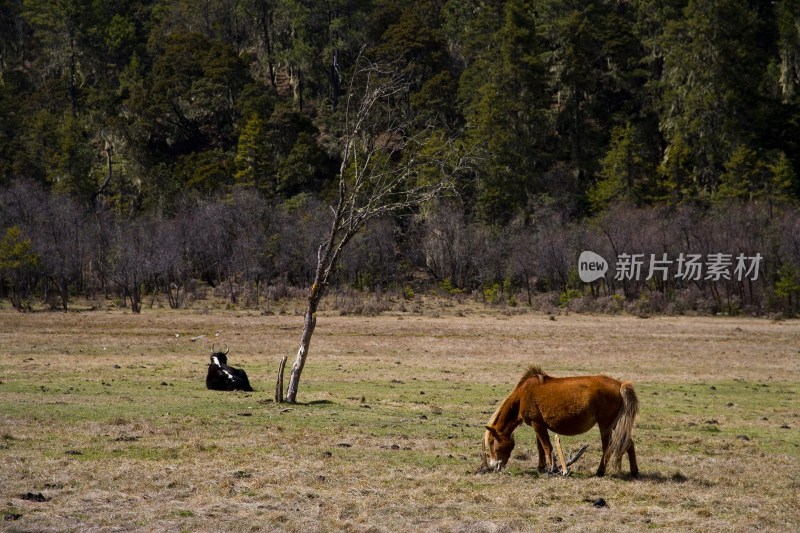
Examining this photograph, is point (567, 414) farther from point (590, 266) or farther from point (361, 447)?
point (590, 266)

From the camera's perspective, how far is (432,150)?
55875 mm

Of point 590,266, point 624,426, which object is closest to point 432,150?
point 590,266

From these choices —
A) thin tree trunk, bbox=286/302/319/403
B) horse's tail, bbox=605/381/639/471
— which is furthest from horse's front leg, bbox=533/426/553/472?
thin tree trunk, bbox=286/302/319/403

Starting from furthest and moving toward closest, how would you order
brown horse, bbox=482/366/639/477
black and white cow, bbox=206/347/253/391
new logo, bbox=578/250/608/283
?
new logo, bbox=578/250/608/283 < black and white cow, bbox=206/347/253/391 < brown horse, bbox=482/366/639/477

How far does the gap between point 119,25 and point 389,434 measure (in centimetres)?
12679

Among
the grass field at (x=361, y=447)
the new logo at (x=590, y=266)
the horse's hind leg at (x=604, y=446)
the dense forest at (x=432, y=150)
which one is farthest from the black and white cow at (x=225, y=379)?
the new logo at (x=590, y=266)

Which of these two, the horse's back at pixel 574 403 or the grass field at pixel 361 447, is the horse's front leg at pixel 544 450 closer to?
the horse's back at pixel 574 403

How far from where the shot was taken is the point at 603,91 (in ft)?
346

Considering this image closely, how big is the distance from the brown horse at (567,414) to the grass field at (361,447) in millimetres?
401

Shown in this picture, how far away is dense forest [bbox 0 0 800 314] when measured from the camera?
70.1 meters

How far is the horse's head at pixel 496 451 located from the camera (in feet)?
41.1

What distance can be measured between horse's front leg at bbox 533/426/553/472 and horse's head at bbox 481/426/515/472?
1.41 ft

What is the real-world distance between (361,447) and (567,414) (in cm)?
378

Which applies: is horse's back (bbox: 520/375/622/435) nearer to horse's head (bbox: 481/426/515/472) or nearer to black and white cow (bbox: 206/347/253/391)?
horse's head (bbox: 481/426/515/472)
